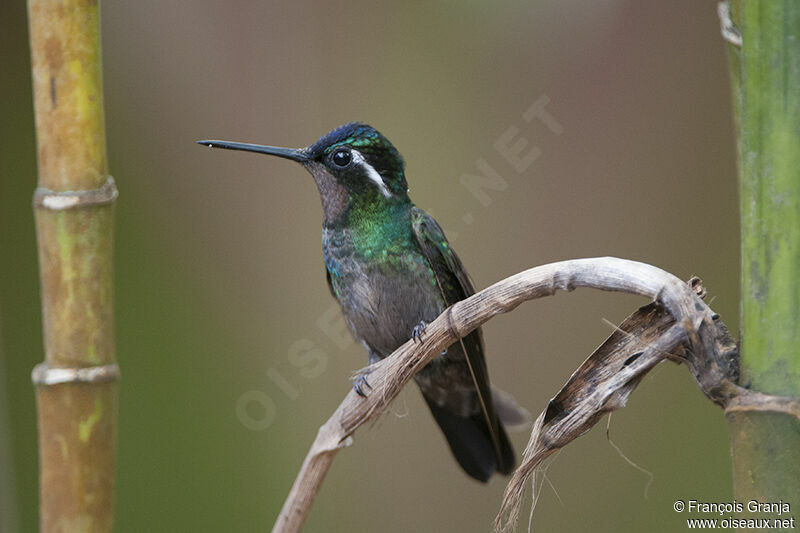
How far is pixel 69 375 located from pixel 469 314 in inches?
11.3

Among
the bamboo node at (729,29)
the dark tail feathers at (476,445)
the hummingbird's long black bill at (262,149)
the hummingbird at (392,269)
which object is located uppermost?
the bamboo node at (729,29)

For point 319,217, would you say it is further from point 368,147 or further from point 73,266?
point 73,266

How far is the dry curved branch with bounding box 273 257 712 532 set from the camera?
0.50m

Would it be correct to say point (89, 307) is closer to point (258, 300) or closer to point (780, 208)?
point (780, 208)

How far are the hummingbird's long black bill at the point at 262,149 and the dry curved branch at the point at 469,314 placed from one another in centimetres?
27

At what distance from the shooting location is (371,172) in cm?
108

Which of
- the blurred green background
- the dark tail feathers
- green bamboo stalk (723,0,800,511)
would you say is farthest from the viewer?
the blurred green background

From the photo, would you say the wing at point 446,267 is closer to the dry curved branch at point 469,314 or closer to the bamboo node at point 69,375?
the dry curved branch at point 469,314

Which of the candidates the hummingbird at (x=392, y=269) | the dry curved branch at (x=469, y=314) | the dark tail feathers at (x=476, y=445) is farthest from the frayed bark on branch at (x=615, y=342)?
the dark tail feathers at (x=476, y=445)

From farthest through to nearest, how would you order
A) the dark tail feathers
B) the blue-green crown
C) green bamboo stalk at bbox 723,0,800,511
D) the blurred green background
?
the blurred green background, the dark tail feathers, the blue-green crown, green bamboo stalk at bbox 723,0,800,511

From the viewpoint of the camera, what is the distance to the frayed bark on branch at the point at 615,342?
0.49 meters

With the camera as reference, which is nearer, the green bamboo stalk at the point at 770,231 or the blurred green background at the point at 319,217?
the green bamboo stalk at the point at 770,231

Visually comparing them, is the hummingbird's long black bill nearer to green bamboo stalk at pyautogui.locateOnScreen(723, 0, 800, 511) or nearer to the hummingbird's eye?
the hummingbird's eye

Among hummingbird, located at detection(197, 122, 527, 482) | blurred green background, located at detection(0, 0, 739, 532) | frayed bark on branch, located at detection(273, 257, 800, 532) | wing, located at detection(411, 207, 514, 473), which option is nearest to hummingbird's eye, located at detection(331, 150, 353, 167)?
hummingbird, located at detection(197, 122, 527, 482)
